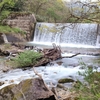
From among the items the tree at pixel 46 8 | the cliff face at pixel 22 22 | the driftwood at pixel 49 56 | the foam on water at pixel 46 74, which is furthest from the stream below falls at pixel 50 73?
the tree at pixel 46 8

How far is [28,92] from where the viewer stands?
185 inches

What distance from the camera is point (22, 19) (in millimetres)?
20234

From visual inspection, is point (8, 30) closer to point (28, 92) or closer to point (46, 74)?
point (46, 74)

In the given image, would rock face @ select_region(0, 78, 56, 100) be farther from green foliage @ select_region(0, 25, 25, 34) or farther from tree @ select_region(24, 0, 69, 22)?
tree @ select_region(24, 0, 69, 22)

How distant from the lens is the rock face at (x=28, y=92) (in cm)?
465

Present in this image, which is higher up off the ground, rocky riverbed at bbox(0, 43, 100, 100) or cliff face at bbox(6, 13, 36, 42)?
cliff face at bbox(6, 13, 36, 42)

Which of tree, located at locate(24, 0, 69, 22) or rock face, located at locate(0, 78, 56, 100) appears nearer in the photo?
rock face, located at locate(0, 78, 56, 100)

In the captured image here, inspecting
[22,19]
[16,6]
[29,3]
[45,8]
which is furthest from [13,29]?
[45,8]

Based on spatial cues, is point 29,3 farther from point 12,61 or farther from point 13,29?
point 12,61

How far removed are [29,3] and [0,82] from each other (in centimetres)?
2188

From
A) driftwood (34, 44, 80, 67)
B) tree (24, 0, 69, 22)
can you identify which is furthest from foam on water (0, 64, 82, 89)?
tree (24, 0, 69, 22)

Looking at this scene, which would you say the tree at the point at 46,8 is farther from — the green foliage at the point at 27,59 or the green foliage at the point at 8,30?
the green foliage at the point at 27,59

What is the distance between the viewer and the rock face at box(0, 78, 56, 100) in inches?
183

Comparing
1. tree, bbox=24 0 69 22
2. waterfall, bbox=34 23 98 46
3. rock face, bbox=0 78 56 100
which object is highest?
tree, bbox=24 0 69 22
